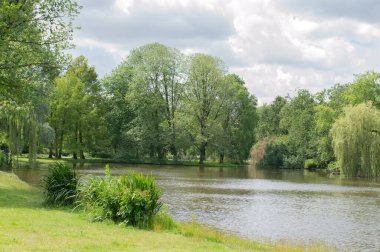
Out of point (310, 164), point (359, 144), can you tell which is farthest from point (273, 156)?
point (359, 144)

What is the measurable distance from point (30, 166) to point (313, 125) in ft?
175

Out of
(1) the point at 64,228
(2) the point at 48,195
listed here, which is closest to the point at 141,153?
(2) the point at 48,195

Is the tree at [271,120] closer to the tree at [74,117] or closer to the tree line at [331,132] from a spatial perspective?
the tree line at [331,132]

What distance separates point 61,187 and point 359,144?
38.9m

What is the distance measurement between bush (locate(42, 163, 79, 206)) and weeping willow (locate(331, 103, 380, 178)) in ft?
123

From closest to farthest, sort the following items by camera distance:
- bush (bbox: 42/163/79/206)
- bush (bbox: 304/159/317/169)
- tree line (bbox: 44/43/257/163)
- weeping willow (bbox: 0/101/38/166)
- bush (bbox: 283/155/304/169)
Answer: bush (bbox: 42/163/79/206), weeping willow (bbox: 0/101/38/166), tree line (bbox: 44/43/257/163), bush (bbox: 304/159/317/169), bush (bbox: 283/155/304/169)

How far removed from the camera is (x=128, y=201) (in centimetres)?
1508

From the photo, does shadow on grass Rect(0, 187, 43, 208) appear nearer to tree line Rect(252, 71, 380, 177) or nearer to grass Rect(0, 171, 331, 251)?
grass Rect(0, 171, 331, 251)

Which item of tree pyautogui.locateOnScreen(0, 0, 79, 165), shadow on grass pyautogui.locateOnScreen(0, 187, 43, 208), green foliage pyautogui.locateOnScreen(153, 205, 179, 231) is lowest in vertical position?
green foliage pyautogui.locateOnScreen(153, 205, 179, 231)

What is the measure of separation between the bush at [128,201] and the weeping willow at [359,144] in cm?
3891

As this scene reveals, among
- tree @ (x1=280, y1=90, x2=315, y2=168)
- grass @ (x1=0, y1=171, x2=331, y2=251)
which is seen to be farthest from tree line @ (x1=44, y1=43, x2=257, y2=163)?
grass @ (x1=0, y1=171, x2=331, y2=251)

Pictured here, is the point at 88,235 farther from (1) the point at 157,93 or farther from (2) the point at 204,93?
(2) the point at 204,93

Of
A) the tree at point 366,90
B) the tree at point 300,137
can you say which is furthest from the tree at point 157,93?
the tree at point 366,90

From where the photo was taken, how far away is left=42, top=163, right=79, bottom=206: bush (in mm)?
19000
